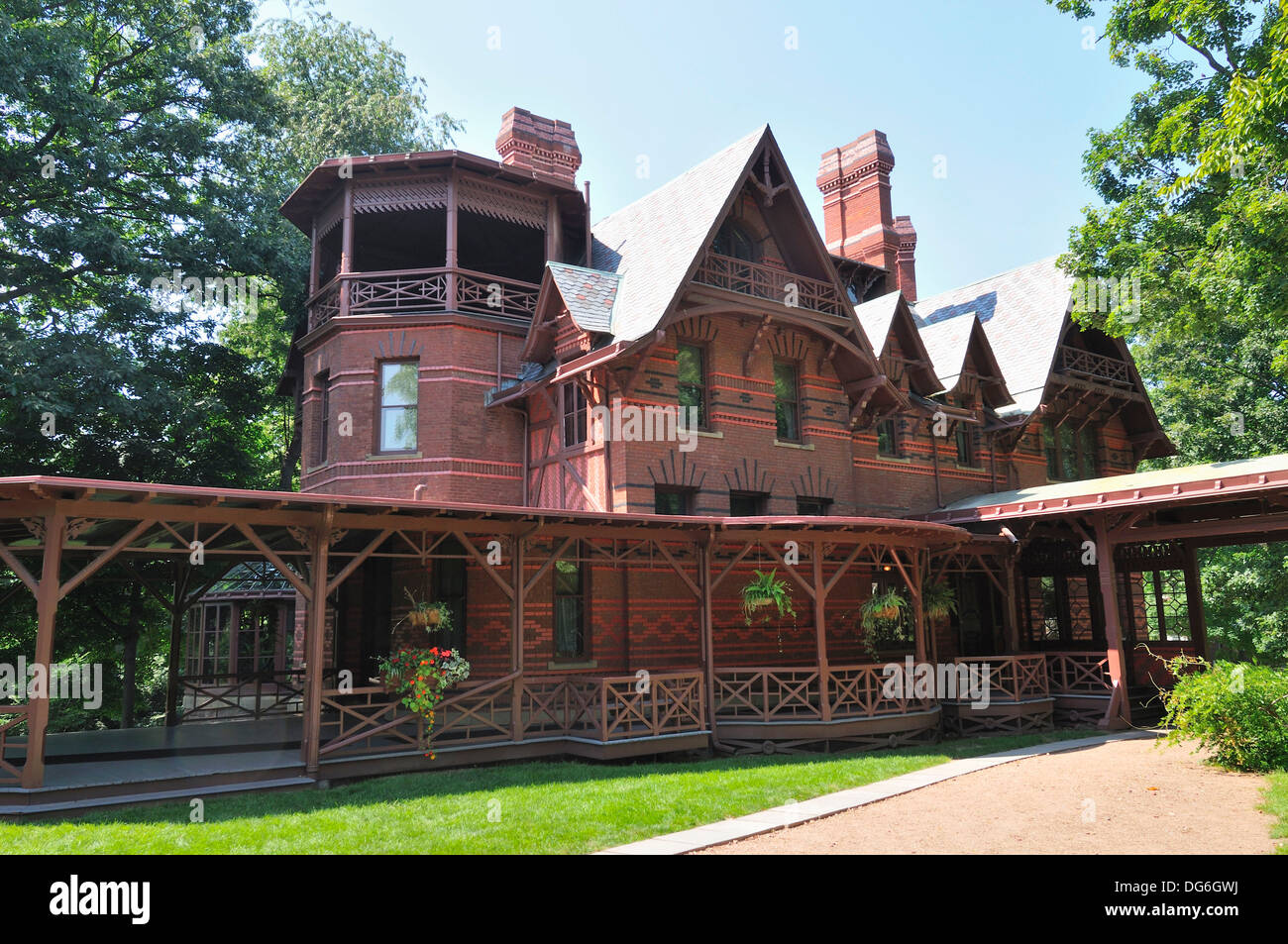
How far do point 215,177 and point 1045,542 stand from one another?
2295 cm

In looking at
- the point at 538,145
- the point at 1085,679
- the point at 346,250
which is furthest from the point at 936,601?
the point at 346,250

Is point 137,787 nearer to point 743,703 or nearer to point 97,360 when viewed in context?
point 743,703

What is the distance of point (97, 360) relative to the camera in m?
18.8

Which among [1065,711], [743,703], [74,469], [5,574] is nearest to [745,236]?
[743,703]

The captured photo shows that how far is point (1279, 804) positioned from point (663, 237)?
529 inches

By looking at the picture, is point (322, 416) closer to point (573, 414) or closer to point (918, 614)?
point (573, 414)

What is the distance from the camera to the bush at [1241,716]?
1115cm

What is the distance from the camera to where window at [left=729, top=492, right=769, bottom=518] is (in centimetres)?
1738

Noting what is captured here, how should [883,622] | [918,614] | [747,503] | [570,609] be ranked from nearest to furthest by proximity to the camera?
1. [918,614]
2. [570,609]
3. [883,622]
4. [747,503]

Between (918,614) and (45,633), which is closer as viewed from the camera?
(45,633)

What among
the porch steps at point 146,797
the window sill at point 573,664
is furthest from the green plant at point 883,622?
the porch steps at point 146,797

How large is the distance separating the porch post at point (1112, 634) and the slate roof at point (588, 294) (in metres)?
9.64

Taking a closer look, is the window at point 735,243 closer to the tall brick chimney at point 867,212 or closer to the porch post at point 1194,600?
the tall brick chimney at point 867,212

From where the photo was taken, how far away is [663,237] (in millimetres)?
17844
